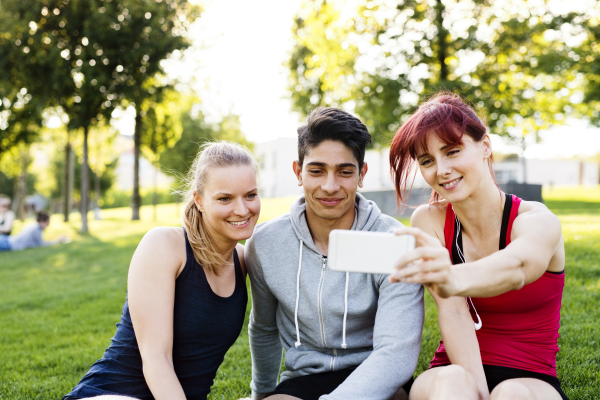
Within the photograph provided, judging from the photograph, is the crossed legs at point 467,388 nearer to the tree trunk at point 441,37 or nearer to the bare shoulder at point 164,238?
the bare shoulder at point 164,238

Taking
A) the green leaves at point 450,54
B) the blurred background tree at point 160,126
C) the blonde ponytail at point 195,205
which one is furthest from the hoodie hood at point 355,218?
the blurred background tree at point 160,126

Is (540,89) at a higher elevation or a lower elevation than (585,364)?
higher

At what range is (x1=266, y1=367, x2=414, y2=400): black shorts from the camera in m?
2.70

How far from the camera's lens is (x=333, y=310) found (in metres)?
2.80

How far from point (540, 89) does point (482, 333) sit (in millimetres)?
19433

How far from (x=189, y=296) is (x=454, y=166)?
1.65m

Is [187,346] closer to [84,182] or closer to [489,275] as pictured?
[489,275]

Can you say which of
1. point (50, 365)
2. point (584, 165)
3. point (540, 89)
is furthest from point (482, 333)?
point (584, 165)

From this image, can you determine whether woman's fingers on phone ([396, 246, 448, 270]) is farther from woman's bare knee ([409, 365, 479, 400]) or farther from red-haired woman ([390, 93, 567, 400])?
woman's bare knee ([409, 365, 479, 400])

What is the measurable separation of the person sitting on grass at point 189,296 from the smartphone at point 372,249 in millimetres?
1333

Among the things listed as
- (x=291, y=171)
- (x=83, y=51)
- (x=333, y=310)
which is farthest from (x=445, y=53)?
(x=291, y=171)

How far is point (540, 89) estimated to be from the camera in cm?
1927

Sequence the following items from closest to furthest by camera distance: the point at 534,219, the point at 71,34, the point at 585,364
A: the point at 534,219 → the point at 585,364 → the point at 71,34

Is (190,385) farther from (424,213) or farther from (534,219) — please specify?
(534,219)
